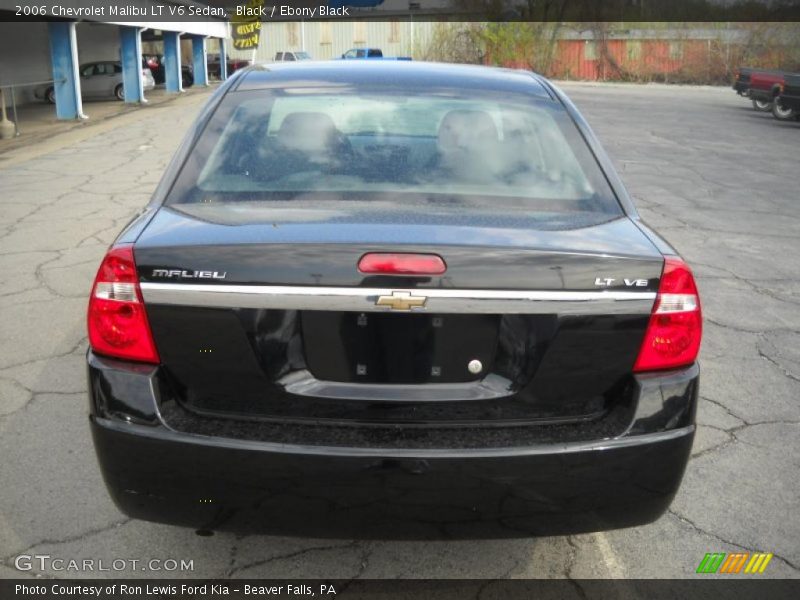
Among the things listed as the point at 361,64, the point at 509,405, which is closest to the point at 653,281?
the point at 509,405

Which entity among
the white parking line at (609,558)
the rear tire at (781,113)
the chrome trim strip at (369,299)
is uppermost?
the chrome trim strip at (369,299)

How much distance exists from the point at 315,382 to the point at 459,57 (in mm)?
56050

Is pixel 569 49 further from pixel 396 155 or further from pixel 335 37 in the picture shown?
pixel 396 155

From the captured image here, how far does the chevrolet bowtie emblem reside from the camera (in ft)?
7.25

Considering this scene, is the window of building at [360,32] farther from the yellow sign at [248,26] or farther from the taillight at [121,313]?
the taillight at [121,313]

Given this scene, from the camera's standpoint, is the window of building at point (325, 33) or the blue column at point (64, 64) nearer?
the blue column at point (64, 64)

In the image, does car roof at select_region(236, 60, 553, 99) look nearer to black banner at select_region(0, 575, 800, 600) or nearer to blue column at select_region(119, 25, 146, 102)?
black banner at select_region(0, 575, 800, 600)

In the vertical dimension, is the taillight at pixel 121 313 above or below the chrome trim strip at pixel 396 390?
above

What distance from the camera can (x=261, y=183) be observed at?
9.30 feet

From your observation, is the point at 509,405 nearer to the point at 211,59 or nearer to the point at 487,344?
the point at 487,344

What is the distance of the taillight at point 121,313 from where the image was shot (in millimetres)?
2320

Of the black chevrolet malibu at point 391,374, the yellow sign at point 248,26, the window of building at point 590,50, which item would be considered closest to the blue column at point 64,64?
the black chevrolet malibu at point 391,374

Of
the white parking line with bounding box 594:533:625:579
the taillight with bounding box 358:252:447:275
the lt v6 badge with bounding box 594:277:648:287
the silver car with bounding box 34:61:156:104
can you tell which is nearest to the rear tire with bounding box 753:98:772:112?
the silver car with bounding box 34:61:156:104

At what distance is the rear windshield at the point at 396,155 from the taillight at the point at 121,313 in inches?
15.6
